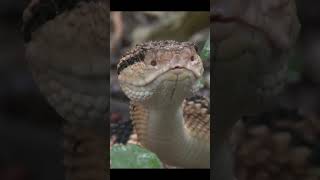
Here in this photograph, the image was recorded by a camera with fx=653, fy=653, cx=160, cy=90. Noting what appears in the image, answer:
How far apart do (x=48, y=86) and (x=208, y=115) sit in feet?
1.80

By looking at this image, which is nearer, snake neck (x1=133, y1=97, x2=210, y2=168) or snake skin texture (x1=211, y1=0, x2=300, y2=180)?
snake skin texture (x1=211, y1=0, x2=300, y2=180)

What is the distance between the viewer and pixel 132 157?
223 cm

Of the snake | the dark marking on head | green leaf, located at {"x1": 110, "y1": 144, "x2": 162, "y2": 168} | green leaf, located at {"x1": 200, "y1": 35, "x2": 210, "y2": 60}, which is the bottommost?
green leaf, located at {"x1": 110, "y1": 144, "x2": 162, "y2": 168}

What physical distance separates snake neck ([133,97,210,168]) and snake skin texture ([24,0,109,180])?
0.18 m

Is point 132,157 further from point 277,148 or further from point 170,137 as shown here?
point 277,148

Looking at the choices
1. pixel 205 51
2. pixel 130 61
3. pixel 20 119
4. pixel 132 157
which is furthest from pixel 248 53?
pixel 20 119

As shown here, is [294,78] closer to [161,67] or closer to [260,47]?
[260,47]

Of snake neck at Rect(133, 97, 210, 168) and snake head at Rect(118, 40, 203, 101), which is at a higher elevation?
snake head at Rect(118, 40, 203, 101)

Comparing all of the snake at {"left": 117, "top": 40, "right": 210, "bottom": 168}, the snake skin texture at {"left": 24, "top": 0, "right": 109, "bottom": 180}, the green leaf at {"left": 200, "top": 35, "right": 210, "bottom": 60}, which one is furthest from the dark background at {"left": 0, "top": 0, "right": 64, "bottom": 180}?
the green leaf at {"left": 200, "top": 35, "right": 210, "bottom": 60}

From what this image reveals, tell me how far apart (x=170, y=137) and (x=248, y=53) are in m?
0.41

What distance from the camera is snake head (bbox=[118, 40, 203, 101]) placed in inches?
84.8

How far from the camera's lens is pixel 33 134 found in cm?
216

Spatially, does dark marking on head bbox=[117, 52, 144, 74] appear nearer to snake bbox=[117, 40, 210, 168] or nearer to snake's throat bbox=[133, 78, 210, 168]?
snake bbox=[117, 40, 210, 168]

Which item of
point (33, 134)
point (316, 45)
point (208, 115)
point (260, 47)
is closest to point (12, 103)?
point (33, 134)
